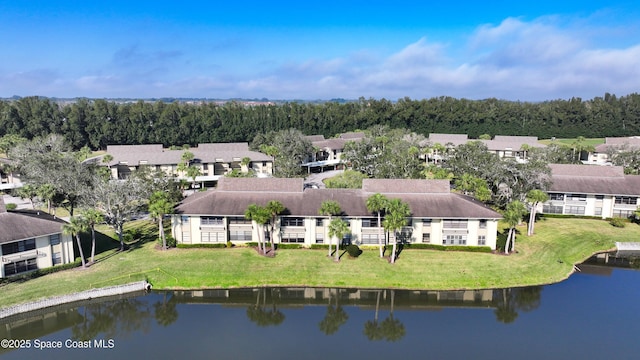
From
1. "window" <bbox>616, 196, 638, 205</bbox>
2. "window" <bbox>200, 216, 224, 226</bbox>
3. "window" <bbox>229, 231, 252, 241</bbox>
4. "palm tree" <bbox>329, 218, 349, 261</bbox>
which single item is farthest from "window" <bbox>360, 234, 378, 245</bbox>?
"window" <bbox>616, 196, 638, 205</bbox>

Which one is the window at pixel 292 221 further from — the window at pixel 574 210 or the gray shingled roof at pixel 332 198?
the window at pixel 574 210

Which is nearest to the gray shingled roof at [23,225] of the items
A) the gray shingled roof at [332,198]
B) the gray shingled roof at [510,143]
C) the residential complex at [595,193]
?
the gray shingled roof at [332,198]

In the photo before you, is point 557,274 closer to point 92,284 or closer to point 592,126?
point 92,284

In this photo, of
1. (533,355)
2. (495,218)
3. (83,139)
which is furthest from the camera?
(83,139)

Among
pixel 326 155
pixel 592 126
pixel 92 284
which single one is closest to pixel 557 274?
pixel 92 284

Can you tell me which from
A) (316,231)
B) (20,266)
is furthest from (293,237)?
(20,266)

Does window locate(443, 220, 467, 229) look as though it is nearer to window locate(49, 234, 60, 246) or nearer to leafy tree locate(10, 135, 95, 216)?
window locate(49, 234, 60, 246)

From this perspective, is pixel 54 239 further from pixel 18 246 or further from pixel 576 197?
pixel 576 197
